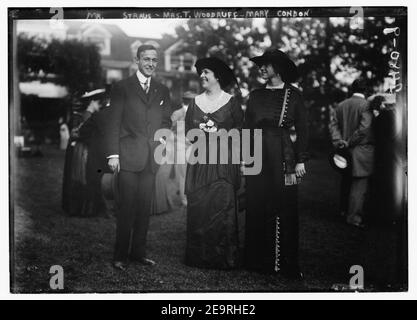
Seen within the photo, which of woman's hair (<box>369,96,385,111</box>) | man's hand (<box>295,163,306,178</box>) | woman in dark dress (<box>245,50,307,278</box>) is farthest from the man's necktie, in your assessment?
woman's hair (<box>369,96,385,111</box>)

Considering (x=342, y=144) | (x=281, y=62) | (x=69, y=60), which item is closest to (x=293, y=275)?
Answer: (x=342, y=144)

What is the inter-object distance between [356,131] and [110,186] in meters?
2.71

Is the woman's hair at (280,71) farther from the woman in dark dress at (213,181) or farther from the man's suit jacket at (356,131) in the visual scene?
the man's suit jacket at (356,131)

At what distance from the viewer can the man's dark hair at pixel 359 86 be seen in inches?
243

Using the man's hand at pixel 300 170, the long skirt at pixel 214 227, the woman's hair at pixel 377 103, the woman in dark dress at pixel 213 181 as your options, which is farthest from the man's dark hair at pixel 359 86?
the long skirt at pixel 214 227

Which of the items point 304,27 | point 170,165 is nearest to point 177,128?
point 170,165

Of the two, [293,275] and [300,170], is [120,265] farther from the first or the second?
[300,170]

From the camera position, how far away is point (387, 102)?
6.12 m

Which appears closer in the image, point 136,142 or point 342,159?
point 136,142

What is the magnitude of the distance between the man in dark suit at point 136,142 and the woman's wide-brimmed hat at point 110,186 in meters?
0.07

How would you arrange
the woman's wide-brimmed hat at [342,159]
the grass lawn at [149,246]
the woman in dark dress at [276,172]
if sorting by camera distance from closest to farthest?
1. the woman in dark dress at [276,172]
2. the grass lawn at [149,246]
3. the woman's wide-brimmed hat at [342,159]

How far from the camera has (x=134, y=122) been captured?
5973 mm

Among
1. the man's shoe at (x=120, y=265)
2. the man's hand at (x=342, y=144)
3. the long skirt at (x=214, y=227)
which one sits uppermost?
the man's hand at (x=342, y=144)

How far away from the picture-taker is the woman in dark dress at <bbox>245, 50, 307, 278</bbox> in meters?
5.94
